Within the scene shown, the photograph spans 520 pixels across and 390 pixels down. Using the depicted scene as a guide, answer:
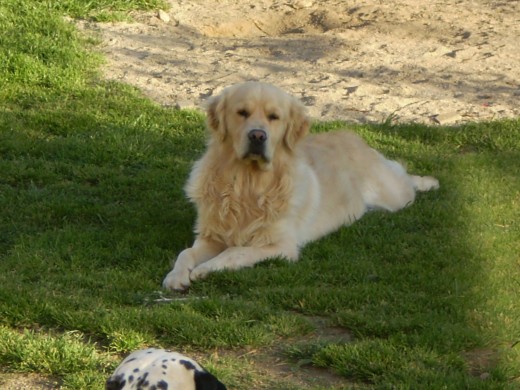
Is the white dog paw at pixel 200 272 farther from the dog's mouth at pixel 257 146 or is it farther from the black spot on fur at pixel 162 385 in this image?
the black spot on fur at pixel 162 385

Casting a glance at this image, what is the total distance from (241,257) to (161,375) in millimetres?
2736

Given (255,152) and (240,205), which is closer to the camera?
(255,152)

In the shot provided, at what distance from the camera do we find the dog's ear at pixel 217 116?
6.88m

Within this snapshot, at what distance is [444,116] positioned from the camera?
32.5 feet

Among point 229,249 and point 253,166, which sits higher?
point 253,166

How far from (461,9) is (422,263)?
6.62 m

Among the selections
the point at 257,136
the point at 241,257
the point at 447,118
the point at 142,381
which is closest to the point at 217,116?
the point at 257,136

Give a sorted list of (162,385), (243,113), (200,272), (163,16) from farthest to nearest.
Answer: (163,16) < (243,113) < (200,272) < (162,385)

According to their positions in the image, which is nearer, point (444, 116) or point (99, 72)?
point (444, 116)

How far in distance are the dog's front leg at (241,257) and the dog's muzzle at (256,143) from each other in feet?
1.98

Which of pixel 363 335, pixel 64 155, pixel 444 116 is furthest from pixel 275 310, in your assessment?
pixel 444 116

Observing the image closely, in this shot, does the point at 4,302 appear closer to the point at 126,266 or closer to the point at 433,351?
the point at 126,266

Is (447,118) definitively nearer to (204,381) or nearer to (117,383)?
(204,381)

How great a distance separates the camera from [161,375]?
12.4 feet
